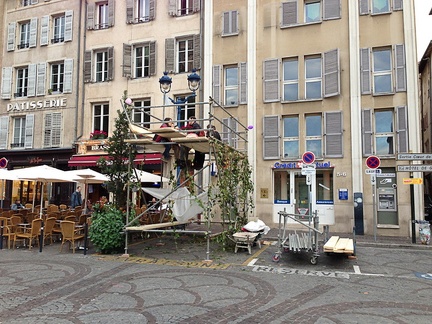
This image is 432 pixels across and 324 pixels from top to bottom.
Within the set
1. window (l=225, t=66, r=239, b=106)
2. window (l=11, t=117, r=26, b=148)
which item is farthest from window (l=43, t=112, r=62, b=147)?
window (l=225, t=66, r=239, b=106)

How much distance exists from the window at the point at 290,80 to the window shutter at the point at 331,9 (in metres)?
2.21

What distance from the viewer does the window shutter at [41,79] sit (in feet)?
70.3

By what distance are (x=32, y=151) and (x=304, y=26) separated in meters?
15.8

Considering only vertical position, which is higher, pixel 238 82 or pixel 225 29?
pixel 225 29

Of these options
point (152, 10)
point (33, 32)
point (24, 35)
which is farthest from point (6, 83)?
point (152, 10)

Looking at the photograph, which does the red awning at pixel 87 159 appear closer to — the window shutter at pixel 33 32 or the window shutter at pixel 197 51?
the window shutter at pixel 197 51

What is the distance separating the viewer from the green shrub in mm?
9336

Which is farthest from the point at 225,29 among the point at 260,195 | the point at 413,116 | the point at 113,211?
the point at 113,211

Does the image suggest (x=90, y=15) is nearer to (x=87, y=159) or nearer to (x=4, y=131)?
(x=87, y=159)

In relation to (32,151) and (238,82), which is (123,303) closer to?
(238,82)

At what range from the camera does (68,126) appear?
20469 mm

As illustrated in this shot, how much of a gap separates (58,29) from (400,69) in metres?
18.3

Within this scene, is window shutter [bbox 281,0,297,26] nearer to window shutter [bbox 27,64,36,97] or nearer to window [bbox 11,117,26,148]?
window shutter [bbox 27,64,36,97]

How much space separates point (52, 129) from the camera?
2075 centimetres
